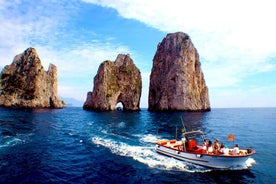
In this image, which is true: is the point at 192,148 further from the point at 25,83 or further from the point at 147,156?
the point at 25,83

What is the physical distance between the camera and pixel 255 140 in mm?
36281

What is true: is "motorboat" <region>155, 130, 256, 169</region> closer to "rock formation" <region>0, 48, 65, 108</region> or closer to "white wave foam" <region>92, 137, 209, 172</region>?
"white wave foam" <region>92, 137, 209, 172</region>

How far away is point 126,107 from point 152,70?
36069 millimetres

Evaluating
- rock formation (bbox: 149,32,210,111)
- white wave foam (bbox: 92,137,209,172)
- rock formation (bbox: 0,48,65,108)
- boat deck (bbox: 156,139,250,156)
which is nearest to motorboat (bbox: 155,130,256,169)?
boat deck (bbox: 156,139,250,156)

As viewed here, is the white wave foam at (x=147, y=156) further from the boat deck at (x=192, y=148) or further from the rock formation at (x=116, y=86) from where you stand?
the rock formation at (x=116, y=86)

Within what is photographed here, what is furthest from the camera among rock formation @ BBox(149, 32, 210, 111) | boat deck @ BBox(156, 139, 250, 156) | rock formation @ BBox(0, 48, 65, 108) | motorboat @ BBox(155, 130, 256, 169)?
rock formation @ BBox(0, 48, 65, 108)

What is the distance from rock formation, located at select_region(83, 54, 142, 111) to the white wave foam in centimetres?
8645

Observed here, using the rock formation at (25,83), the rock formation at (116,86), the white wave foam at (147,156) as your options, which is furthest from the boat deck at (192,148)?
the rock formation at (25,83)

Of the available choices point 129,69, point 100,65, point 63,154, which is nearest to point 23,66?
point 100,65

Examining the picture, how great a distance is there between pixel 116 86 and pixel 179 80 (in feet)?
122

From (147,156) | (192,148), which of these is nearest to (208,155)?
(192,148)

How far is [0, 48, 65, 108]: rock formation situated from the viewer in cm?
12062

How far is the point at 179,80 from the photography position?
122 metres

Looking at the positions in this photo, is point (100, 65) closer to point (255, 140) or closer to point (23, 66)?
point (23, 66)
